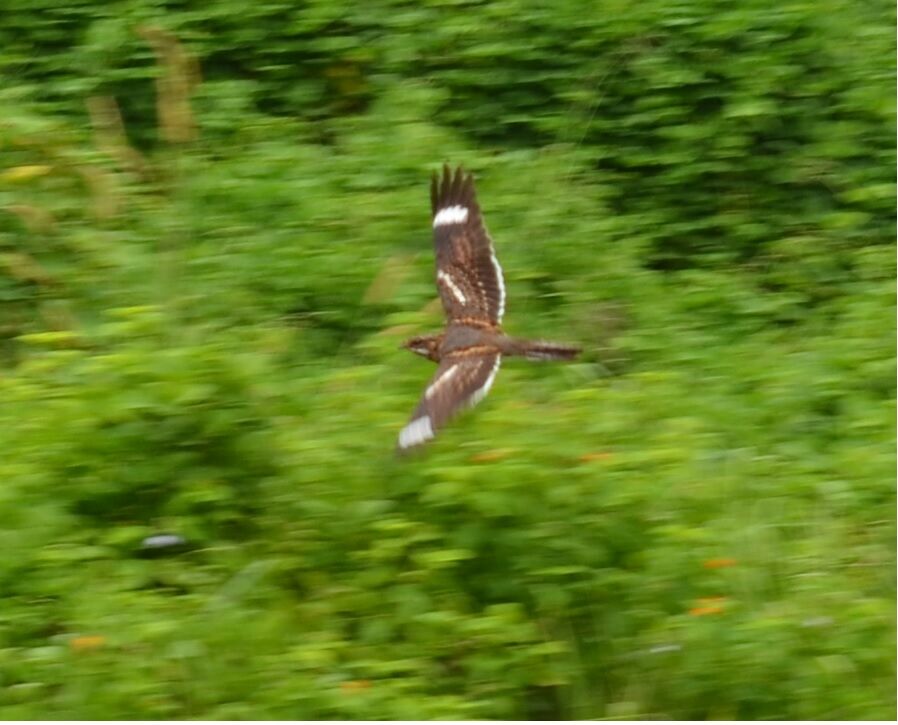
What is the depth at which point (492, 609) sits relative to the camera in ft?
15.2

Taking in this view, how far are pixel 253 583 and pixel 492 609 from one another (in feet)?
2.22

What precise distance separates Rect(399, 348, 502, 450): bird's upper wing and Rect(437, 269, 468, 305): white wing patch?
31 cm

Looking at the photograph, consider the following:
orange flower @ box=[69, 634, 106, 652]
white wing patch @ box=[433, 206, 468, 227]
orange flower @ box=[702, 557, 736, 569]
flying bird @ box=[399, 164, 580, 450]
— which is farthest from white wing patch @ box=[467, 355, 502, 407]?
orange flower @ box=[69, 634, 106, 652]

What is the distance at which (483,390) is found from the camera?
5.29 metres

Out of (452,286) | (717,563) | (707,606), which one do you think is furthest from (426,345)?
(707,606)

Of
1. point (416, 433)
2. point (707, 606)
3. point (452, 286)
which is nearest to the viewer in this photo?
point (707, 606)

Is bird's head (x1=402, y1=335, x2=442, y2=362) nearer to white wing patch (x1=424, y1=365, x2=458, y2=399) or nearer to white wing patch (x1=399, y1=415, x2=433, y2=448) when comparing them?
white wing patch (x1=424, y1=365, x2=458, y2=399)

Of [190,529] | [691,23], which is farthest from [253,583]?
[691,23]

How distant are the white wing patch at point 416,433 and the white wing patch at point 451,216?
1226 millimetres

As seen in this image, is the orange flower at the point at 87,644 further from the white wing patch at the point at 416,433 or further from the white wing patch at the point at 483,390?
the white wing patch at the point at 483,390

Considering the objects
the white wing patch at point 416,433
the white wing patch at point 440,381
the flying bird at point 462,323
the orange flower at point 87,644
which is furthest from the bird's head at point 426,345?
the orange flower at point 87,644

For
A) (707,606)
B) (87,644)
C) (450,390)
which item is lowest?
(707,606)

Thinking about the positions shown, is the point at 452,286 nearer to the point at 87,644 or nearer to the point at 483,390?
the point at 483,390

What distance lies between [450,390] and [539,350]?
19.2 inches
